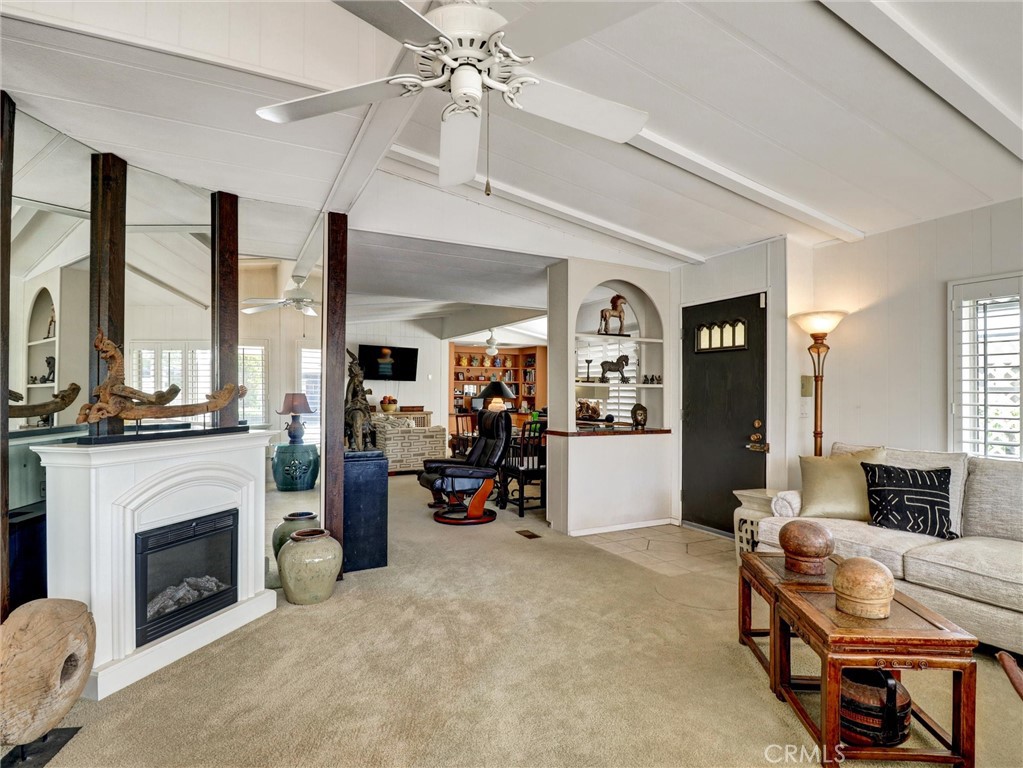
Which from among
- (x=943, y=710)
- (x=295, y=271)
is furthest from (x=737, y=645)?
(x=295, y=271)

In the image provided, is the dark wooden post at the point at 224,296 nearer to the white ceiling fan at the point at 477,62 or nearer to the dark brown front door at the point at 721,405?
the white ceiling fan at the point at 477,62

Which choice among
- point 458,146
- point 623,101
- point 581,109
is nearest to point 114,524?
point 458,146

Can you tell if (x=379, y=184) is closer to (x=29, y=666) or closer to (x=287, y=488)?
(x=287, y=488)

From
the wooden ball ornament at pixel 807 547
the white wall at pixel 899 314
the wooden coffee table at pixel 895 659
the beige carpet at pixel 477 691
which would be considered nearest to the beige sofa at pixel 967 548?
the beige carpet at pixel 477 691

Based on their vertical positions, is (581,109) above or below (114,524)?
above

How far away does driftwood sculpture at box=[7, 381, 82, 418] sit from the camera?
221cm

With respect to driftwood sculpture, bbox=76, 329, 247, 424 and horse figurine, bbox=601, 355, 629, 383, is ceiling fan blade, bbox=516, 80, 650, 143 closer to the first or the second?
driftwood sculpture, bbox=76, 329, 247, 424

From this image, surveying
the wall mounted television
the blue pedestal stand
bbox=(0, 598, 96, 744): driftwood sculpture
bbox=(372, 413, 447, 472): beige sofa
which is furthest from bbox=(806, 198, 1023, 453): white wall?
the wall mounted television

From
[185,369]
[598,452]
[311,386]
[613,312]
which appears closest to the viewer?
[185,369]

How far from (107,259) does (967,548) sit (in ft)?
→ 14.5

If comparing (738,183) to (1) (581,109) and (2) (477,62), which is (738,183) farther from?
(2) (477,62)

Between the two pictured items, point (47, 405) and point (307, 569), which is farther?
point (307, 569)

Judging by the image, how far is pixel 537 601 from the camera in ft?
10.1

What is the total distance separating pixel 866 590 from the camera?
175 centimetres
